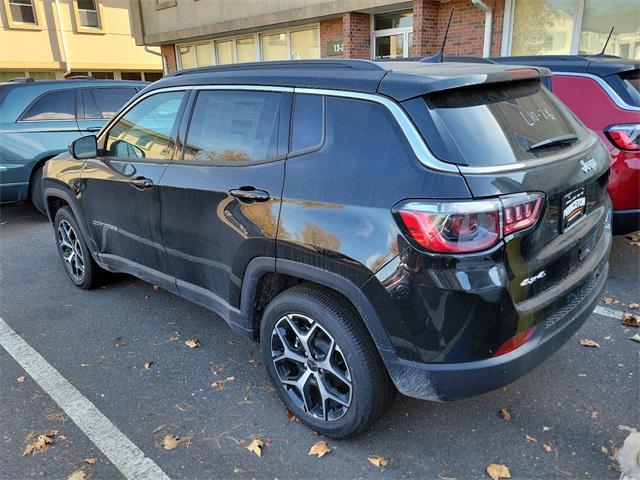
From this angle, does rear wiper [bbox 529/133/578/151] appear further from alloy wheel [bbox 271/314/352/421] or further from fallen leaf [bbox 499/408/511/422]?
fallen leaf [bbox 499/408/511/422]

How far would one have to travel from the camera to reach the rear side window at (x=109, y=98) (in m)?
7.45

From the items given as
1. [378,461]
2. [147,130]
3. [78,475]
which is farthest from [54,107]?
[378,461]

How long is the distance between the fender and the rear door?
0.21ft

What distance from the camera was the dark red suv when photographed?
4.03 m

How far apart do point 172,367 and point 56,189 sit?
2203 mm

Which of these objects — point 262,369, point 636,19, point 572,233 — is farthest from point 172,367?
point 636,19

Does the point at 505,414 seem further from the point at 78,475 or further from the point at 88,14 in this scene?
the point at 88,14

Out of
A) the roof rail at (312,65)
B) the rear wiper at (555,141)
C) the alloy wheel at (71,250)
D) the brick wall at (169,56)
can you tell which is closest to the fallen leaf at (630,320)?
the rear wiper at (555,141)

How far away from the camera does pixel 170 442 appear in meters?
2.59

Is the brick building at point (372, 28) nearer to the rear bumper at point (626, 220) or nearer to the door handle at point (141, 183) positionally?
the rear bumper at point (626, 220)

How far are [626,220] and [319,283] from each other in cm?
304

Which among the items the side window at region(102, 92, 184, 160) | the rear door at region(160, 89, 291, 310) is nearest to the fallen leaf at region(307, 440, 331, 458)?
the rear door at region(160, 89, 291, 310)

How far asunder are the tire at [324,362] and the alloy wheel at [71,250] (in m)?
2.55

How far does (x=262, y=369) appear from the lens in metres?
3.23
